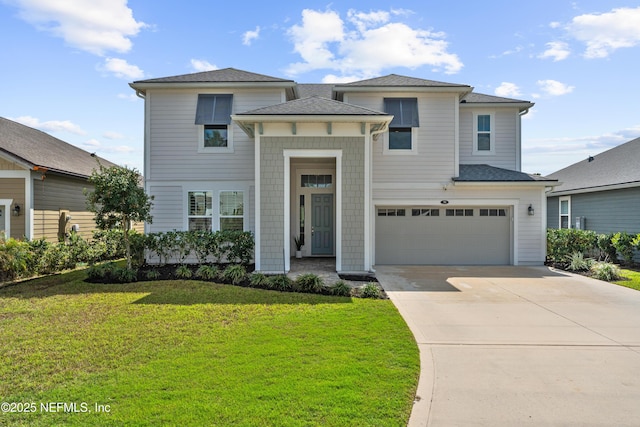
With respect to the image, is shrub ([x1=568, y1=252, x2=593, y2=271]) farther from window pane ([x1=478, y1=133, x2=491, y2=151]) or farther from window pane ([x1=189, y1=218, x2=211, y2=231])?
window pane ([x1=189, y1=218, x2=211, y2=231])

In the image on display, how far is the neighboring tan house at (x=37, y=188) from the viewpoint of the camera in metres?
10.7

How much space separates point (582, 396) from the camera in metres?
3.45

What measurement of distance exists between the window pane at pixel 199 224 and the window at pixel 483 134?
31.3 ft

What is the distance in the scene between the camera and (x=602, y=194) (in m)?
13.5

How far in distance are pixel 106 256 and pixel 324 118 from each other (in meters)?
9.36

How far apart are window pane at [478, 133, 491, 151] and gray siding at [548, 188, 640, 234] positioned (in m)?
4.93

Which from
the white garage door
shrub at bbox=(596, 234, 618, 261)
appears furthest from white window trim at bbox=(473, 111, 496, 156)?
shrub at bbox=(596, 234, 618, 261)

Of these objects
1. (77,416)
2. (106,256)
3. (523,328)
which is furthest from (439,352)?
(106,256)

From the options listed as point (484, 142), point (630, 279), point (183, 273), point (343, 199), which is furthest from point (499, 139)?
point (183, 273)

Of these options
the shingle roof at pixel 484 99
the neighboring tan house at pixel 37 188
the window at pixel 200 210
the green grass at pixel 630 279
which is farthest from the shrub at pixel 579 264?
the neighboring tan house at pixel 37 188

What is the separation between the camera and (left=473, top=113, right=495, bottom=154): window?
1266 centimetres

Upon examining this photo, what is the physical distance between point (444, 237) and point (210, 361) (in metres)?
9.49

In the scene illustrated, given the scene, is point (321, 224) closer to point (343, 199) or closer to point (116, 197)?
point (343, 199)

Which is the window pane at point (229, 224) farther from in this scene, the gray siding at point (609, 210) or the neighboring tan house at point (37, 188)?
the gray siding at point (609, 210)
